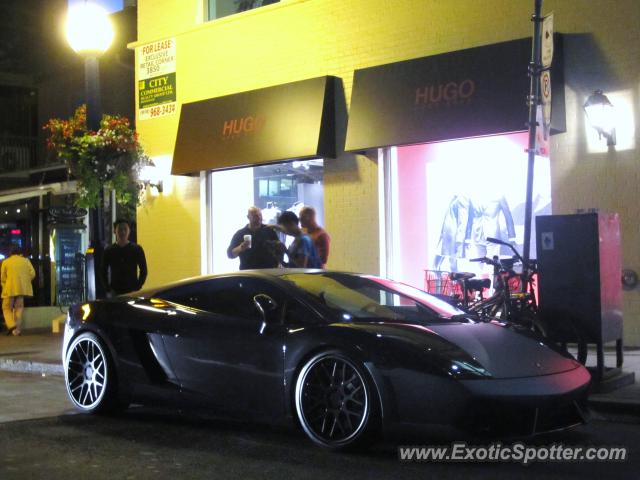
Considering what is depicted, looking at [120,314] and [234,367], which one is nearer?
[234,367]

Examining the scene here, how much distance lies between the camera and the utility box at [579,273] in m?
7.62

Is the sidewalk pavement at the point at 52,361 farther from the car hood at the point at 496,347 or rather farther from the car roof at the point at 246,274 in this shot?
the car roof at the point at 246,274

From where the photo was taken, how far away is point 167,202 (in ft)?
49.4

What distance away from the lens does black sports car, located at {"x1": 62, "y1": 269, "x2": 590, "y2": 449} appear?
541cm

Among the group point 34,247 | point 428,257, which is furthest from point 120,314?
point 34,247

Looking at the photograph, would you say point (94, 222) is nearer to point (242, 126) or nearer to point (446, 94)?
point (242, 126)

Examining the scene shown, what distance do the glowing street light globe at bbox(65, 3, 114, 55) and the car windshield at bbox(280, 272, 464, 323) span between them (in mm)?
5399

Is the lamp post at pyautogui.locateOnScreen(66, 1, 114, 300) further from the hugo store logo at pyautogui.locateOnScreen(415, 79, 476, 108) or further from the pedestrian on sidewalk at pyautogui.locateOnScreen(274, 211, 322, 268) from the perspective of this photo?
the hugo store logo at pyautogui.locateOnScreen(415, 79, 476, 108)

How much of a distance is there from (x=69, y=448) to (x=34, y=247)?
55.6 ft

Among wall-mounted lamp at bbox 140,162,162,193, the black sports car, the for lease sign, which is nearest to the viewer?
the black sports car

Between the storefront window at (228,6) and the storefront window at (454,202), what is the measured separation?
156 inches

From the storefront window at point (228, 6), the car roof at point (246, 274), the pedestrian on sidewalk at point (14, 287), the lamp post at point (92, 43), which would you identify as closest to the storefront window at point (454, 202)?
the storefront window at point (228, 6)

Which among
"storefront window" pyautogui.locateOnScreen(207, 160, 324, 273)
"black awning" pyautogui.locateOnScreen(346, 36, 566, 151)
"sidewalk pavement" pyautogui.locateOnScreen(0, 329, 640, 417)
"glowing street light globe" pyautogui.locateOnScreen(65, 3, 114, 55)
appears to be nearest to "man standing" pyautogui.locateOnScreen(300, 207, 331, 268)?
"black awning" pyautogui.locateOnScreen(346, 36, 566, 151)

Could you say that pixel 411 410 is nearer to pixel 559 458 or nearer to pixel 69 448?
pixel 559 458
